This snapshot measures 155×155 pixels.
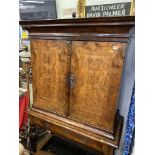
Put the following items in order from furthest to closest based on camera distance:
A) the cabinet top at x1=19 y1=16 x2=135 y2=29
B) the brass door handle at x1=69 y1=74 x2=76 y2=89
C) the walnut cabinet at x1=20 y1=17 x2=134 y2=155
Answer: the brass door handle at x1=69 y1=74 x2=76 y2=89, the walnut cabinet at x1=20 y1=17 x2=134 y2=155, the cabinet top at x1=19 y1=16 x2=135 y2=29

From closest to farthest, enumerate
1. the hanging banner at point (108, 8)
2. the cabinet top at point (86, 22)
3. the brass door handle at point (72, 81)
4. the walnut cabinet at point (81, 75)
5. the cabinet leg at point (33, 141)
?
the cabinet top at point (86, 22), the walnut cabinet at point (81, 75), the brass door handle at point (72, 81), the hanging banner at point (108, 8), the cabinet leg at point (33, 141)

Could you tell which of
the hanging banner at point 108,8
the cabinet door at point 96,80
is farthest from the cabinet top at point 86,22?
the hanging banner at point 108,8

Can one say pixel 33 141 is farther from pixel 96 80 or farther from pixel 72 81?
pixel 96 80

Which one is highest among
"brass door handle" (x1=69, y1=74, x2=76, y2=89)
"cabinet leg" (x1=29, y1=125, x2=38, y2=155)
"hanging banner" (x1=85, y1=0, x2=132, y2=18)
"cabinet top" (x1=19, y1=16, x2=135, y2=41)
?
"hanging banner" (x1=85, y1=0, x2=132, y2=18)

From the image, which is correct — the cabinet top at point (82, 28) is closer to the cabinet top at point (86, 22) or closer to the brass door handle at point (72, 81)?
the cabinet top at point (86, 22)

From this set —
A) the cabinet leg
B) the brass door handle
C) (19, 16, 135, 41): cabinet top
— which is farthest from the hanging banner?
the cabinet leg

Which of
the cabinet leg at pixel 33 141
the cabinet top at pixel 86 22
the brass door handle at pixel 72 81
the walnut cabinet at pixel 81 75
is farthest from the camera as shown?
the cabinet leg at pixel 33 141

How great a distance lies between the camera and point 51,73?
4.48ft

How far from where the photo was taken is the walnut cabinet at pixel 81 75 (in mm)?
1058

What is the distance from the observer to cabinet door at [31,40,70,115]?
1.28 metres

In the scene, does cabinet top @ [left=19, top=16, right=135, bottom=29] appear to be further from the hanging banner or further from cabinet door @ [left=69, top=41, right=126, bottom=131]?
the hanging banner
